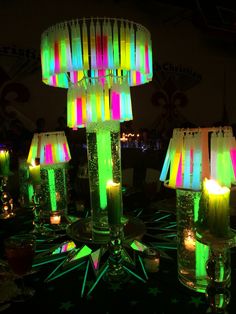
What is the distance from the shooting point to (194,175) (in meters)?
0.87

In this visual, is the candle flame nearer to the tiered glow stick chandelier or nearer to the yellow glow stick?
the tiered glow stick chandelier

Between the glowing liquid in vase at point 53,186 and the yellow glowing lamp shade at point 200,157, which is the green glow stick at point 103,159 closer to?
the glowing liquid in vase at point 53,186

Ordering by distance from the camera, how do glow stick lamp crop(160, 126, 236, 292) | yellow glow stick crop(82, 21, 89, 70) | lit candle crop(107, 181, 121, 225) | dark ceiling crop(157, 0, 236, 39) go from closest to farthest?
glow stick lamp crop(160, 126, 236, 292) < lit candle crop(107, 181, 121, 225) < yellow glow stick crop(82, 21, 89, 70) < dark ceiling crop(157, 0, 236, 39)

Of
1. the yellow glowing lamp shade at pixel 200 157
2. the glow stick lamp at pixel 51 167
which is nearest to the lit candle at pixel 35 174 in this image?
the glow stick lamp at pixel 51 167

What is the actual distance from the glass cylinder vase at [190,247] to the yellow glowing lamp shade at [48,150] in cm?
69

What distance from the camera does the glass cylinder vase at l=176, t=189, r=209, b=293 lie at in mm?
871

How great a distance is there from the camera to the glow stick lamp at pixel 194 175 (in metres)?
0.81

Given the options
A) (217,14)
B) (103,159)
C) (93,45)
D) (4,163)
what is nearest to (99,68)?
(93,45)

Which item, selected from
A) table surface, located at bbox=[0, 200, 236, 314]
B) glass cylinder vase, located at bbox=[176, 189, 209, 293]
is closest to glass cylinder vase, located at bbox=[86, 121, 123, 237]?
table surface, located at bbox=[0, 200, 236, 314]

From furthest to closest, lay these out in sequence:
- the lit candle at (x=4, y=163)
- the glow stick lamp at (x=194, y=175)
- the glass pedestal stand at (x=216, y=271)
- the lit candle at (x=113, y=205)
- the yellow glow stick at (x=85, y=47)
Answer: the lit candle at (x=4, y=163)
the yellow glow stick at (x=85, y=47)
the lit candle at (x=113, y=205)
the glow stick lamp at (x=194, y=175)
the glass pedestal stand at (x=216, y=271)

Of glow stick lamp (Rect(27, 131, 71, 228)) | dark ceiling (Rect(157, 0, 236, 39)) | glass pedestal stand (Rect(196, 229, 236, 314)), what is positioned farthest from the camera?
dark ceiling (Rect(157, 0, 236, 39))

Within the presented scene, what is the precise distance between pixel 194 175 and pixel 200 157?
55 mm

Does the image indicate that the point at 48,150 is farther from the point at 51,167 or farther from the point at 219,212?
the point at 219,212

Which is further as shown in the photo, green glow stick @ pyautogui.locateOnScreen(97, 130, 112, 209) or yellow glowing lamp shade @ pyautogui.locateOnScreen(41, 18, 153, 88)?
green glow stick @ pyautogui.locateOnScreen(97, 130, 112, 209)
